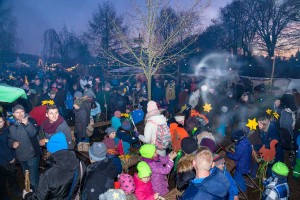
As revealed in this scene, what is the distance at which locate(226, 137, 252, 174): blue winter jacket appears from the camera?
19.0 feet

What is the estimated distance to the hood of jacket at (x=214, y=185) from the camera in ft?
8.95

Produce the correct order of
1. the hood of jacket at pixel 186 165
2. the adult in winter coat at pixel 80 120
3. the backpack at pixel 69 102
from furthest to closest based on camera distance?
the backpack at pixel 69 102 < the adult in winter coat at pixel 80 120 < the hood of jacket at pixel 186 165

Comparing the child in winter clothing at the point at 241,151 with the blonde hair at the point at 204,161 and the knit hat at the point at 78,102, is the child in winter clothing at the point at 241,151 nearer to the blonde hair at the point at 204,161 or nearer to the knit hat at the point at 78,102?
the blonde hair at the point at 204,161

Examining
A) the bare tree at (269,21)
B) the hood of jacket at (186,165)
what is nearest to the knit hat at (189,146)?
the hood of jacket at (186,165)

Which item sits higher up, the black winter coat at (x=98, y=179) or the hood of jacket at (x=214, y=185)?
the hood of jacket at (x=214, y=185)

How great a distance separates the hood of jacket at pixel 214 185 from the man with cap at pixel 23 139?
13.0ft

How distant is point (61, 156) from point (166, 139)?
295cm

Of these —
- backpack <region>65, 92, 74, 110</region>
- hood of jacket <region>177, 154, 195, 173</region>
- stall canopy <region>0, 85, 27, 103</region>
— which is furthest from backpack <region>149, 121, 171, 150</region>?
backpack <region>65, 92, 74, 110</region>

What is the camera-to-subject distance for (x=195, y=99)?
12.0 m

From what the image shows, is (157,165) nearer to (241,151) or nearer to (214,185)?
(214,185)

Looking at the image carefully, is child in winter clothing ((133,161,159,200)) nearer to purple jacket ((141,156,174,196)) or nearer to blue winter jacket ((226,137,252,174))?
purple jacket ((141,156,174,196))

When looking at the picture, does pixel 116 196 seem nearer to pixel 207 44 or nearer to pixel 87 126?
pixel 87 126

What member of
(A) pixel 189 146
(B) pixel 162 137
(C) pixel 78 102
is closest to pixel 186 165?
(A) pixel 189 146

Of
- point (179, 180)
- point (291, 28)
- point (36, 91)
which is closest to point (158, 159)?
point (179, 180)
